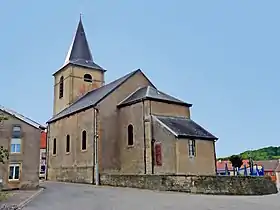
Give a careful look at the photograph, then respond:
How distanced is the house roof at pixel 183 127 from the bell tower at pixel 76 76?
1420cm

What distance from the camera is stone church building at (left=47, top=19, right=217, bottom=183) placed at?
80.6 ft

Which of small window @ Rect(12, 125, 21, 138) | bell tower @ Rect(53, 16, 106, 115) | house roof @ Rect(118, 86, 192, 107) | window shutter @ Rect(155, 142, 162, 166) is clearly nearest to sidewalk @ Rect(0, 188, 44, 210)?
small window @ Rect(12, 125, 21, 138)

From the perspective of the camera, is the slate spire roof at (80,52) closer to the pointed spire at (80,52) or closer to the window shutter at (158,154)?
the pointed spire at (80,52)

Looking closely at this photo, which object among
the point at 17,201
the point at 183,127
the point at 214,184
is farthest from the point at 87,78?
the point at 17,201

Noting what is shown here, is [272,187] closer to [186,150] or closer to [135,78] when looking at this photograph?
[186,150]

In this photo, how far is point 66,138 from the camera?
1304 inches

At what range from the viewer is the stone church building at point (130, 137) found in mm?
24562

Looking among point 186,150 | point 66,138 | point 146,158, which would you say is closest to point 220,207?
point 186,150

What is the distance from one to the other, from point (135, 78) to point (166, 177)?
13216 mm

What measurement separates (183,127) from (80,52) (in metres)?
19.9

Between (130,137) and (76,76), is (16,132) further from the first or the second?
(76,76)

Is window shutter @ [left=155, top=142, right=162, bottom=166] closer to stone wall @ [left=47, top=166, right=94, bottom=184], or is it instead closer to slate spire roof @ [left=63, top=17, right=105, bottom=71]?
stone wall @ [left=47, top=166, right=94, bottom=184]

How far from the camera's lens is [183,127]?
25734 mm

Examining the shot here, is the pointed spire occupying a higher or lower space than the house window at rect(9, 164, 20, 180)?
higher
